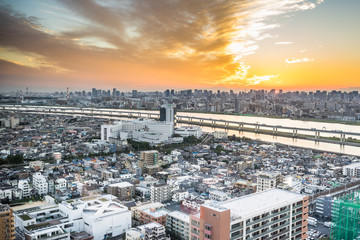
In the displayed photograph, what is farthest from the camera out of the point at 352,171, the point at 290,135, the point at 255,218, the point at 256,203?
the point at 290,135

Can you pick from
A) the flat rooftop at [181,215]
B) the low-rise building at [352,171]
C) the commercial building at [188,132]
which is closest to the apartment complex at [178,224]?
the flat rooftop at [181,215]

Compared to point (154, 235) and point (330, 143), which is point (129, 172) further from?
point (330, 143)

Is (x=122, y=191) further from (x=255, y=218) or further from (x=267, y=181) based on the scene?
(x=255, y=218)

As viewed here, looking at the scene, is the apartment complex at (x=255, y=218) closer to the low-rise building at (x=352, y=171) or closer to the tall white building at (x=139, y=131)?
the low-rise building at (x=352, y=171)

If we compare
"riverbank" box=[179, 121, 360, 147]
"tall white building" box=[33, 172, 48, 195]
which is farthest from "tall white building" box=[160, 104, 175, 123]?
"tall white building" box=[33, 172, 48, 195]

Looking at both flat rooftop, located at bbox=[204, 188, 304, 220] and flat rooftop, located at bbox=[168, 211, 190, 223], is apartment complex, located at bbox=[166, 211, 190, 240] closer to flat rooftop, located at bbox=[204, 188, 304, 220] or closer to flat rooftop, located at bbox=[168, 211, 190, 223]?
flat rooftop, located at bbox=[168, 211, 190, 223]

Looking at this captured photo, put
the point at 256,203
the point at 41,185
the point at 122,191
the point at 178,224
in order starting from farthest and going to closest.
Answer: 1. the point at 41,185
2. the point at 122,191
3. the point at 178,224
4. the point at 256,203

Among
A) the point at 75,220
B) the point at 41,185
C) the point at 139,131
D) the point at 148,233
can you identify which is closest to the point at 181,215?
the point at 148,233

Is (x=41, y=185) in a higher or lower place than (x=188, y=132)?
lower
